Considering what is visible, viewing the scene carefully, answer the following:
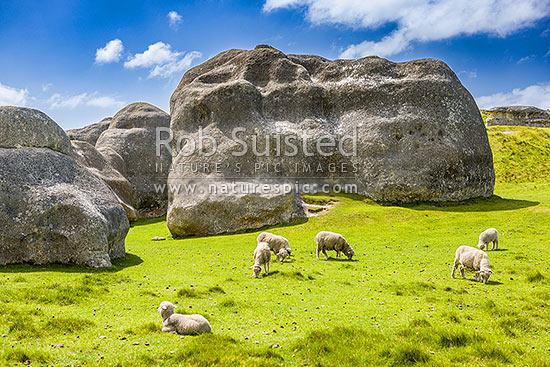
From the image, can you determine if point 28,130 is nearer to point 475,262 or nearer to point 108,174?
point 475,262

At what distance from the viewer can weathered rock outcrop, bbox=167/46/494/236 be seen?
39.6 m

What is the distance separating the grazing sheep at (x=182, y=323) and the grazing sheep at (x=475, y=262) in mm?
10876

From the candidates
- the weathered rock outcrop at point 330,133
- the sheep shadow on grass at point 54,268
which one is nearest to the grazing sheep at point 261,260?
the sheep shadow on grass at point 54,268

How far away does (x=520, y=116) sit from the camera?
97.1 m

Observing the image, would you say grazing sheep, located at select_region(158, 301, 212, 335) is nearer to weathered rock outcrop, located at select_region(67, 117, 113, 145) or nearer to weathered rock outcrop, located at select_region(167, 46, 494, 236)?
weathered rock outcrop, located at select_region(167, 46, 494, 236)

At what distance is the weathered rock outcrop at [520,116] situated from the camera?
95.5m

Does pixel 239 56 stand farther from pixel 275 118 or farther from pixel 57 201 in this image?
pixel 57 201

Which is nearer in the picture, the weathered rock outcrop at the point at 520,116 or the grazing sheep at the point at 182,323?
the grazing sheep at the point at 182,323

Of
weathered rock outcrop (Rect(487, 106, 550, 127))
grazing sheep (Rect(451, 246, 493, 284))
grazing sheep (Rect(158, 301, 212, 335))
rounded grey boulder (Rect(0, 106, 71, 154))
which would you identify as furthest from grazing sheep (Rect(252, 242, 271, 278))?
weathered rock outcrop (Rect(487, 106, 550, 127))

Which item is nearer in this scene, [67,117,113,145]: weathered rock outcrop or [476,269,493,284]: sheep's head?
[476,269,493,284]: sheep's head

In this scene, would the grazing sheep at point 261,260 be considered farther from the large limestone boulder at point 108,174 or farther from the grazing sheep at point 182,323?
the large limestone boulder at point 108,174

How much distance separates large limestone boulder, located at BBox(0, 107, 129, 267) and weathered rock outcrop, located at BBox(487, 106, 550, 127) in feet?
311

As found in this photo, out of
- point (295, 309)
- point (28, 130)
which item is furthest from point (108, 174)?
point (295, 309)

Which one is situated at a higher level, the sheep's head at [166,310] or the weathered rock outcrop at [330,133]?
the weathered rock outcrop at [330,133]
